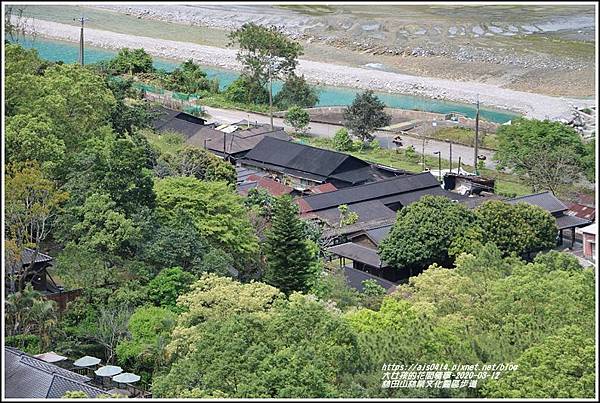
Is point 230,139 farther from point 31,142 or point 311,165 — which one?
point 31,142

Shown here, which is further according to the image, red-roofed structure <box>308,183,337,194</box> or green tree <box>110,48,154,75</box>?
green tree <box>110,48,154,75</box>

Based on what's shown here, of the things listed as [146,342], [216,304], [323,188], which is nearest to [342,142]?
[323,188]

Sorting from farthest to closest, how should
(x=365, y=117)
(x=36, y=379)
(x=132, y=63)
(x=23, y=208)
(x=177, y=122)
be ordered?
(x=132, y=63), (x=365, y=117), (x=177, y=122), (x=23, y=208), (x=36, y=379)

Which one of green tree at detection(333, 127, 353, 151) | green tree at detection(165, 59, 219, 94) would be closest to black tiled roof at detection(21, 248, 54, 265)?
green tree at detection(333, 127, 353, 151)

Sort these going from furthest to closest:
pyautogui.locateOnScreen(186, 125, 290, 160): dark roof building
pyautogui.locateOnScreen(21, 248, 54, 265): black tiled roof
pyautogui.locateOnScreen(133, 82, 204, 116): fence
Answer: pyautogui.locateOnScreen(133, 82, 204, 116): fence, pyautogui.locateOnScreen(186, 125, 290, 160): dark roof building, pyautogui.locateOnScreen(21, 248, 54, 265): black tiled roof

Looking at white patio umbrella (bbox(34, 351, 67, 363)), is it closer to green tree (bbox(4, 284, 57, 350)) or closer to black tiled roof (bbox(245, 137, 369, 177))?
green tree (bbox(4, 284, 57, 350))

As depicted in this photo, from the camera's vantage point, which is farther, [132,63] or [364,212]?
[132,63]

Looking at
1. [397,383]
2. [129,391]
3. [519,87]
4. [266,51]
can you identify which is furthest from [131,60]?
[397,383]
